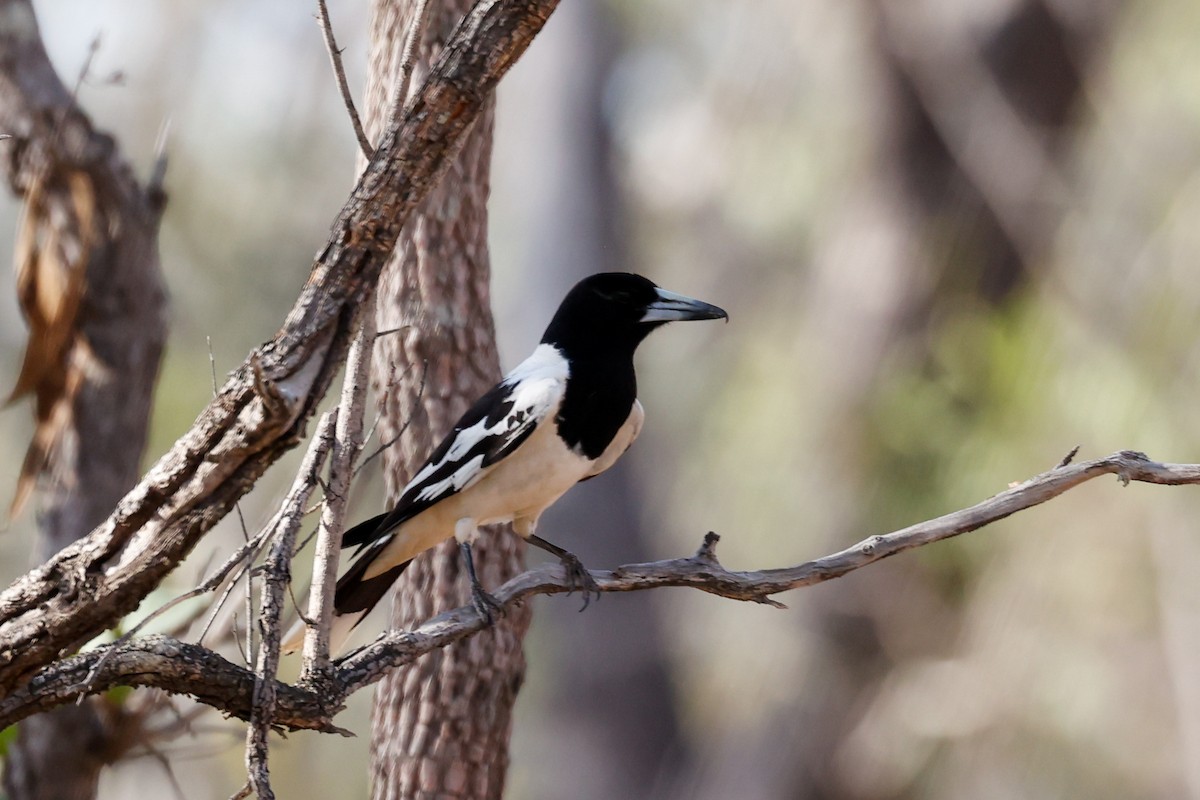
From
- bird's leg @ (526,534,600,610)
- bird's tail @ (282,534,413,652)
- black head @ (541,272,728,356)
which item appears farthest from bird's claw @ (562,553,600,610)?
black head @ (541,272,728,356)

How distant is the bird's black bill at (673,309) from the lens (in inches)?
117

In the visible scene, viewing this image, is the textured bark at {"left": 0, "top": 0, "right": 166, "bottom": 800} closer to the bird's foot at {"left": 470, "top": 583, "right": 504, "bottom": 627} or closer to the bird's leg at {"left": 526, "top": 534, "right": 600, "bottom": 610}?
the bird's leg at {"left": 526, "top": 534, "right": 600, "bottom": 610}

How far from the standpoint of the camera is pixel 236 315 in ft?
29.5

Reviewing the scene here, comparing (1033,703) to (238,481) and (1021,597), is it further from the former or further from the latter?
(238,481)

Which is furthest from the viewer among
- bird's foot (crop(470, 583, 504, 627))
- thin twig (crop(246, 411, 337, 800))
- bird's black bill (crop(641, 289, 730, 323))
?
bird's black bill (crop(641, 289, 730, 323))

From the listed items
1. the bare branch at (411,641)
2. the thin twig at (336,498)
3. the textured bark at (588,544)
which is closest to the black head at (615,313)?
the bare branch at (411,641)

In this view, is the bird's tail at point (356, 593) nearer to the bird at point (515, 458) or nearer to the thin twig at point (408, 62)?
the bird at point (515, 458)

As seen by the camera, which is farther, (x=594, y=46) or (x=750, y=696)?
(x=594, y=46)

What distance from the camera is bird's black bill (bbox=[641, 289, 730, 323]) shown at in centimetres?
297

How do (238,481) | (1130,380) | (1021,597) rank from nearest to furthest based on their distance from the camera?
1. (238,481)
2. (1130,380)
3. (1021,597)

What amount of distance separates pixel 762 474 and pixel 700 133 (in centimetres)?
310

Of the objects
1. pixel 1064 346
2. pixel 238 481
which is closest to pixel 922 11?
pixel 1064 346

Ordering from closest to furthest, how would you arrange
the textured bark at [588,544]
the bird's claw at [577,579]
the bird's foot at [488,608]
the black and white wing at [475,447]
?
the bird's foot at [488,608] < the bird's claw at [577,579] < the black and white wing at [475,447] < the textured bark at [588,544]

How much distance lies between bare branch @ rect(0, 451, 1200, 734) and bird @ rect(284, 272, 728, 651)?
0.42 m
